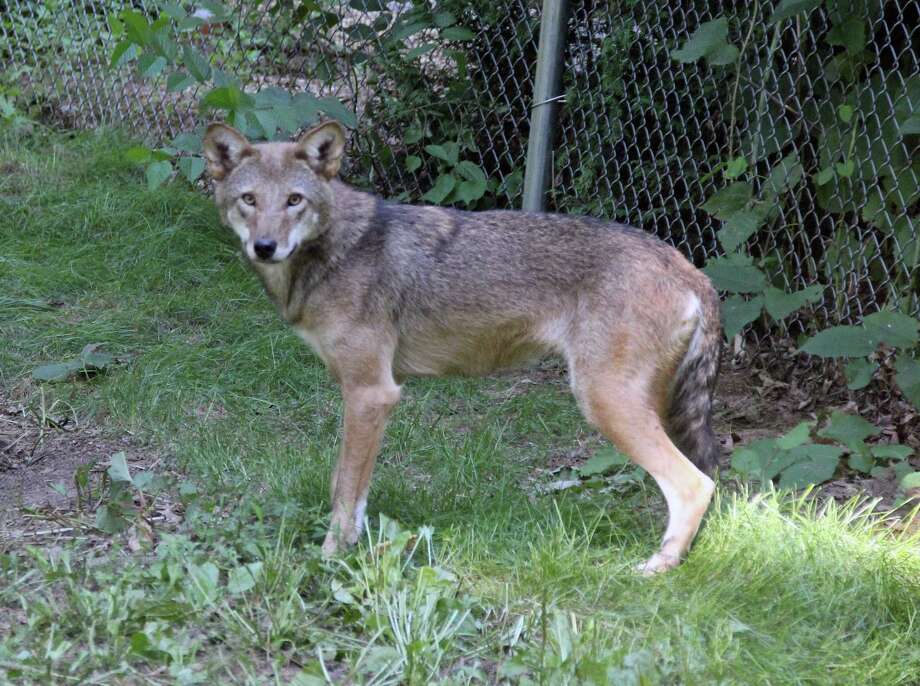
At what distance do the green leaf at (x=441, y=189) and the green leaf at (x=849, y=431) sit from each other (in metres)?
3.14

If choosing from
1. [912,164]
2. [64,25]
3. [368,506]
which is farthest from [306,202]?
[64,25]

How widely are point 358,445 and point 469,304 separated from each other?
2.61 feet

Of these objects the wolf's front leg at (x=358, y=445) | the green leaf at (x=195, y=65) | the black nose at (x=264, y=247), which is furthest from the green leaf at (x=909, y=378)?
the green leaf at (x=195, y=65)

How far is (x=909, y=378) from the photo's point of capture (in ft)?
17.3

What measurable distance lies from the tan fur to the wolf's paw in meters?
0.04

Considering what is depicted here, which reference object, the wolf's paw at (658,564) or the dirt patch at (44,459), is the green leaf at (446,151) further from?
the wolf's paw at (658,564)

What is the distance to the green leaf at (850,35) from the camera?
5891mm

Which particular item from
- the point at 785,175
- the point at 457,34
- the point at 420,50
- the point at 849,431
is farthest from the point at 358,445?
the point at 420,50

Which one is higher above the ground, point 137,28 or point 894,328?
point 137,28

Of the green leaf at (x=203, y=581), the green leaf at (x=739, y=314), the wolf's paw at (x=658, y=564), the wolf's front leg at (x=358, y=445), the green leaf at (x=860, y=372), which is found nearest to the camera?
the green leaf at (x=203, y=581)

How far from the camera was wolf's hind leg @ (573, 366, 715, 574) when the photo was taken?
14.4 ft

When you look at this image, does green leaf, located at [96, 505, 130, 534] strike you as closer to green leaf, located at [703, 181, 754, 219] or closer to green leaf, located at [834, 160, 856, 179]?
green leaf, located at [703, 181, 754, 219]

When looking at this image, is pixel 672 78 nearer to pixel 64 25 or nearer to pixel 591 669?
pixel 591 669

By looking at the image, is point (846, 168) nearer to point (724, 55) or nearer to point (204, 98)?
point (724, 55)
